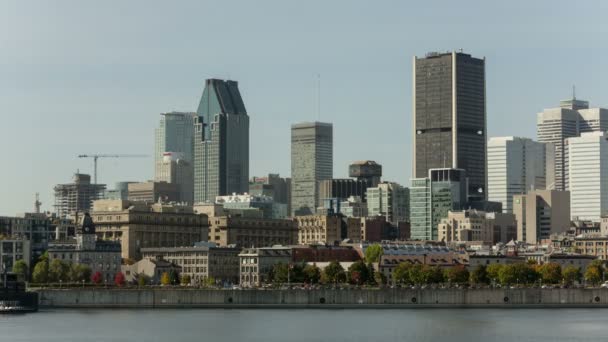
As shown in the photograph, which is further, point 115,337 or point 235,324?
point 235,324

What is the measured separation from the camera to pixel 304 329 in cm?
17525

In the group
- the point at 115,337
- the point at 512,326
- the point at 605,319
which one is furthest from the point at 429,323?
the point at 115,337

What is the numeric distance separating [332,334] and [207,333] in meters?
12.9

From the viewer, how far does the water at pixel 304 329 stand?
16250cm

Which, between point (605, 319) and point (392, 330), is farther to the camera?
point (605, 319)

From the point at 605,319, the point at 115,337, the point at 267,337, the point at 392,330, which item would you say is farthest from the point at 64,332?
the point at 605,319

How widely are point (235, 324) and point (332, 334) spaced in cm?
2131

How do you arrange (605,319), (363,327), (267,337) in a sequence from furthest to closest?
(605,319) < (363,327) < (267,337)

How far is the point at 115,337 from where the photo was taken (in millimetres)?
163875

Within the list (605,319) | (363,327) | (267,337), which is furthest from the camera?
(605,319)

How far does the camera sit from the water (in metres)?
162

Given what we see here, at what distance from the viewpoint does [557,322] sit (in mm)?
187750

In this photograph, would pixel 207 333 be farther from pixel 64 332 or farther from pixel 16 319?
pixel 16 319

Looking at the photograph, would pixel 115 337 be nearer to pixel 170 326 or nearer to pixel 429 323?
pixel 170 326
